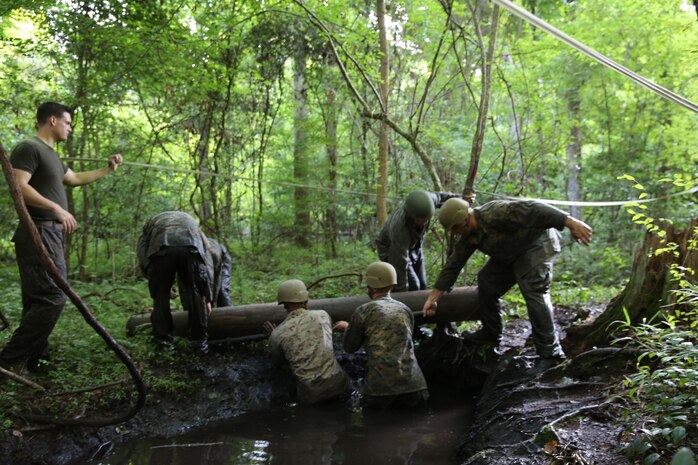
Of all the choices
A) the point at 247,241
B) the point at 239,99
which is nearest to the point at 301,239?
the point at 247,241

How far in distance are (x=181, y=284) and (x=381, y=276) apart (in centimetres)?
234

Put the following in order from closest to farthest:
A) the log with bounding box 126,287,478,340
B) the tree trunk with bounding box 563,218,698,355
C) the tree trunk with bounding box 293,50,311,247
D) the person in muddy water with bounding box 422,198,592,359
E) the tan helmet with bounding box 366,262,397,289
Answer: the tree trunk with bounding box 563,218,698,355 → the person in muddy water with bounding box 422,198,592,359 → the tan helmet with bounding box 366,262,397,289 → the log with bounding box 126,287,478,340 → the tree trunk with bounding box 293,50,311,247

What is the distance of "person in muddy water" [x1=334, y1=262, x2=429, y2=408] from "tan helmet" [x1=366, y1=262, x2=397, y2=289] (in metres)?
0.17

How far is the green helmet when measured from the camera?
5734mm

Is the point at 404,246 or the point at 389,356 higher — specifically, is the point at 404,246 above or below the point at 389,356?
above

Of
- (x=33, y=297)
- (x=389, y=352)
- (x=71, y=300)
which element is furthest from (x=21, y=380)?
(x=389, y=352)

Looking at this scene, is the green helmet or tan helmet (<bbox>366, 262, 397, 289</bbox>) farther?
the green helmet

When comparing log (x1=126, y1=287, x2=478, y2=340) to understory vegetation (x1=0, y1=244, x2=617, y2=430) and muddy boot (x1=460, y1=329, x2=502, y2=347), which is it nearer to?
muddy boot (x1=460, y1=329, x2=502, y2=347)

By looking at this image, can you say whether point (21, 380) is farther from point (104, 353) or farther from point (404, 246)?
point (404, 246)

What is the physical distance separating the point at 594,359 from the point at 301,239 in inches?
367

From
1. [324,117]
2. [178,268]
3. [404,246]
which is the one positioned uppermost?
[324,117]

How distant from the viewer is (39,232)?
4.54 metres

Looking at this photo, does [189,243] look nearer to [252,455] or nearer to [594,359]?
[252,455]

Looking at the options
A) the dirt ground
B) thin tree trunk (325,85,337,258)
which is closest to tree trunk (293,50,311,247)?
thin tree trunk (325,85,337,258)
